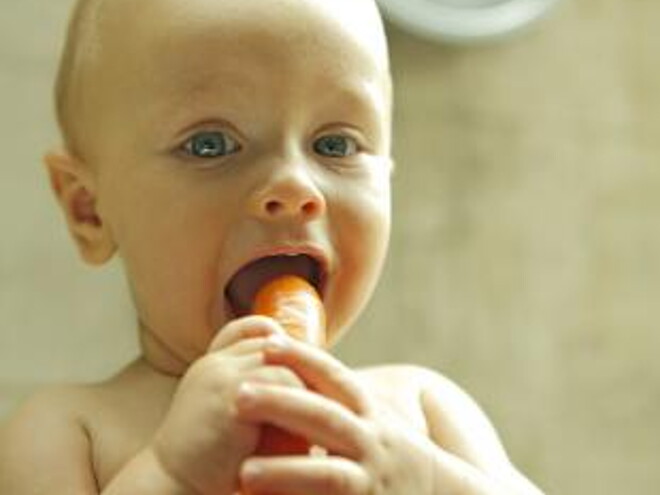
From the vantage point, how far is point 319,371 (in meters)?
0.66

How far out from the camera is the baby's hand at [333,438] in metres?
0.62

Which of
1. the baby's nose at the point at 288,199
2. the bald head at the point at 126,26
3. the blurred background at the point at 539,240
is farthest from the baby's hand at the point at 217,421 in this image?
the blurred background at the point at 539,240

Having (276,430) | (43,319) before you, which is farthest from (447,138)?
(276,430)

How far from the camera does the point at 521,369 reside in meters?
1.25

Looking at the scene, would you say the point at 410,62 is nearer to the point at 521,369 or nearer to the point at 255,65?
the point at 521,369

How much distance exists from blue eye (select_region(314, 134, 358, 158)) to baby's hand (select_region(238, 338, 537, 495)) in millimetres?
188

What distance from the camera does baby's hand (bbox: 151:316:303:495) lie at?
2.13 ft

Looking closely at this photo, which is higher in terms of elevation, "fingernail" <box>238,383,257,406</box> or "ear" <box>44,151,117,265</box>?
"ear" <box>44,151,117,265</box>

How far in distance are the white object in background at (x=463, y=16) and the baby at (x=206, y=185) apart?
1.07 feet

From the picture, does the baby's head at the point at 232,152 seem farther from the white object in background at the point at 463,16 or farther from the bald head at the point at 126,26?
the white object in background at the point at 463,16

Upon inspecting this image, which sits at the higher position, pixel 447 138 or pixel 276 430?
pixel 447 138

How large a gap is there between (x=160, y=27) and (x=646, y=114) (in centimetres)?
65

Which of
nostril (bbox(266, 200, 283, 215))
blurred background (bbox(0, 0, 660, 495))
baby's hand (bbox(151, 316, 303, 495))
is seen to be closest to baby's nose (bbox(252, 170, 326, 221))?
nostril (bbox(266, 200, 283, 215))

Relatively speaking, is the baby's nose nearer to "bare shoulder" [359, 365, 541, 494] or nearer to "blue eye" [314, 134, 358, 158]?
"blue eye" [314, 134, 358, 158]
